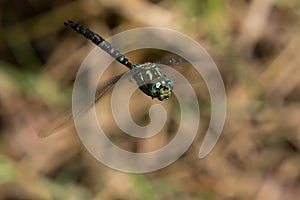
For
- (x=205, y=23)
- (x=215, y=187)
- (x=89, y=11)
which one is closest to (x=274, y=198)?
(x=215, y=187)

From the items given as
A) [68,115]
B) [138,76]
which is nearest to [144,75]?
[138,76]

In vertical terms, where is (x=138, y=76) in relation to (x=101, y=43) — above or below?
below

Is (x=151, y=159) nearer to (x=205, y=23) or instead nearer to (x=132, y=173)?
(x=132, y=173)

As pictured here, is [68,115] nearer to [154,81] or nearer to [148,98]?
[154,81]

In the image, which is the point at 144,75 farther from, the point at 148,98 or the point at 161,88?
the point at 148,98

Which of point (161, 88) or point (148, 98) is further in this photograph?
point (148, 98)

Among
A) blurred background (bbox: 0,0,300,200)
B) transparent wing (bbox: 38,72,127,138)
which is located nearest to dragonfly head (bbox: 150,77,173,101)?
transparent wing (bbox: 38,72,127,138)
